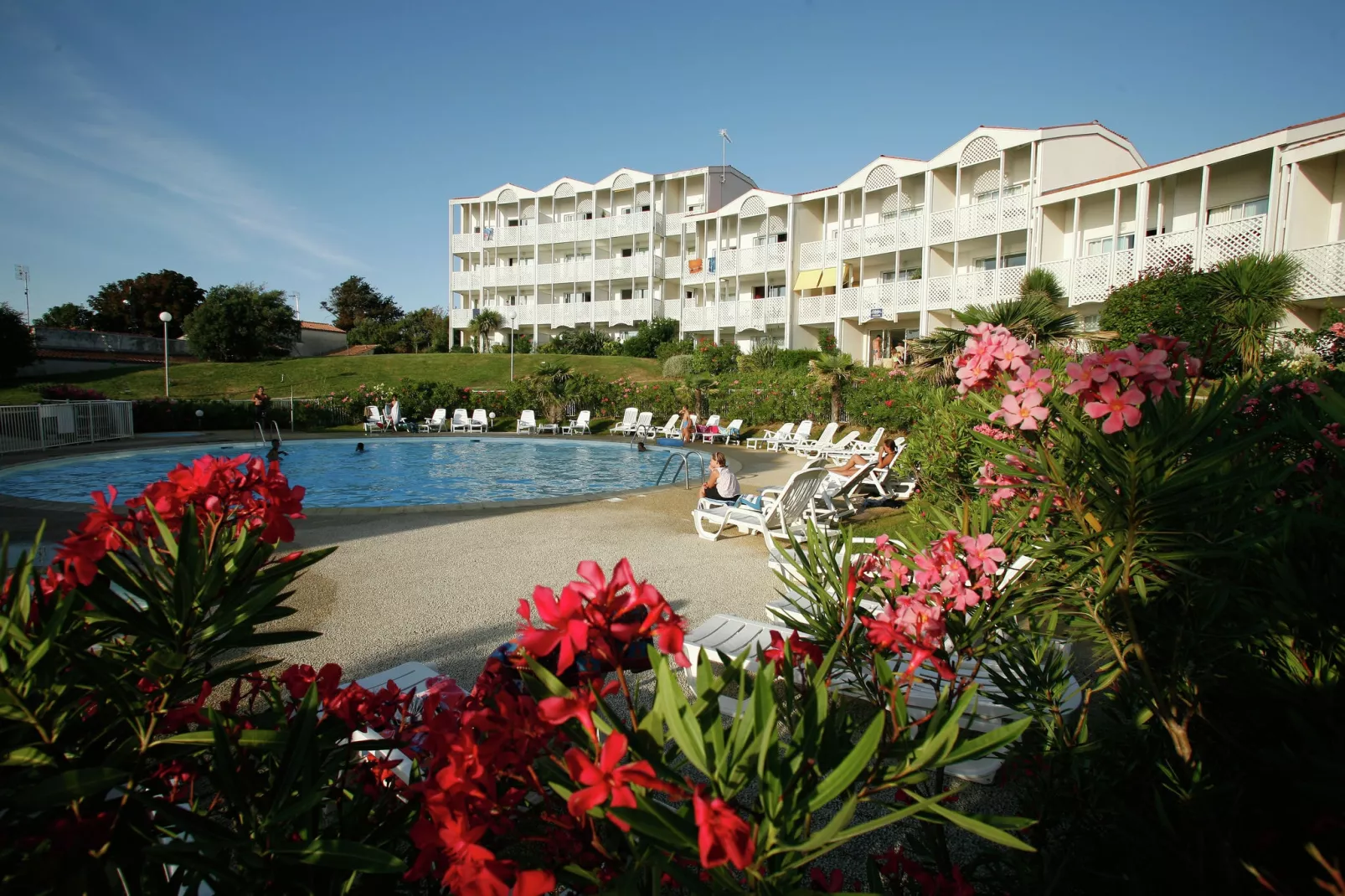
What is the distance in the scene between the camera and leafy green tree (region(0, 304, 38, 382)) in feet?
99.8

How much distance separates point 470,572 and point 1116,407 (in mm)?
6228

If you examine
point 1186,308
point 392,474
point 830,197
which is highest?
point 830,197

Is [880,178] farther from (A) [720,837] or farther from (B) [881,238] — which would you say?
(A) [720,837]

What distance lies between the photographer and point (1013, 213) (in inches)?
1086

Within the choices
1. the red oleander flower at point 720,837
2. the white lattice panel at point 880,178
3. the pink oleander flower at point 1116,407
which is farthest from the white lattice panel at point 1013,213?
the red oleander flower at point 720,837

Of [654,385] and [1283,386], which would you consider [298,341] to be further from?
[1283,386]

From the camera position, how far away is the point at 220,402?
81.3 ft

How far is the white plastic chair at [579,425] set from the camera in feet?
83.0

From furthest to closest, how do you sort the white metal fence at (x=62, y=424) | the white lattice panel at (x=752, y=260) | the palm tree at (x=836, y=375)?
1. the white lattice panel at (x=752, y=260)
2. the palm tree at (x=836, y=375)
3. the white metal fence at (x=62, y=424)

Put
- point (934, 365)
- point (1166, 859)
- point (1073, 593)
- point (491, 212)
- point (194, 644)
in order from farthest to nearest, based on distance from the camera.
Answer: point (491, 212)
point (934, 365)
point (1073, 593)
point (1166, 859)
point (194, 644)

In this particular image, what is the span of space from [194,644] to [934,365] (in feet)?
48.2

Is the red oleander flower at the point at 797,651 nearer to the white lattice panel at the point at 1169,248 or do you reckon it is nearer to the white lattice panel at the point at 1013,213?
the white lattice panel at the point at 1169,248

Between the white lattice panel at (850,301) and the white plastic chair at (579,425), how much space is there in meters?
14.5

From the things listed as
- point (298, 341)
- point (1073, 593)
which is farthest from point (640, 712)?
point (298, 341)
